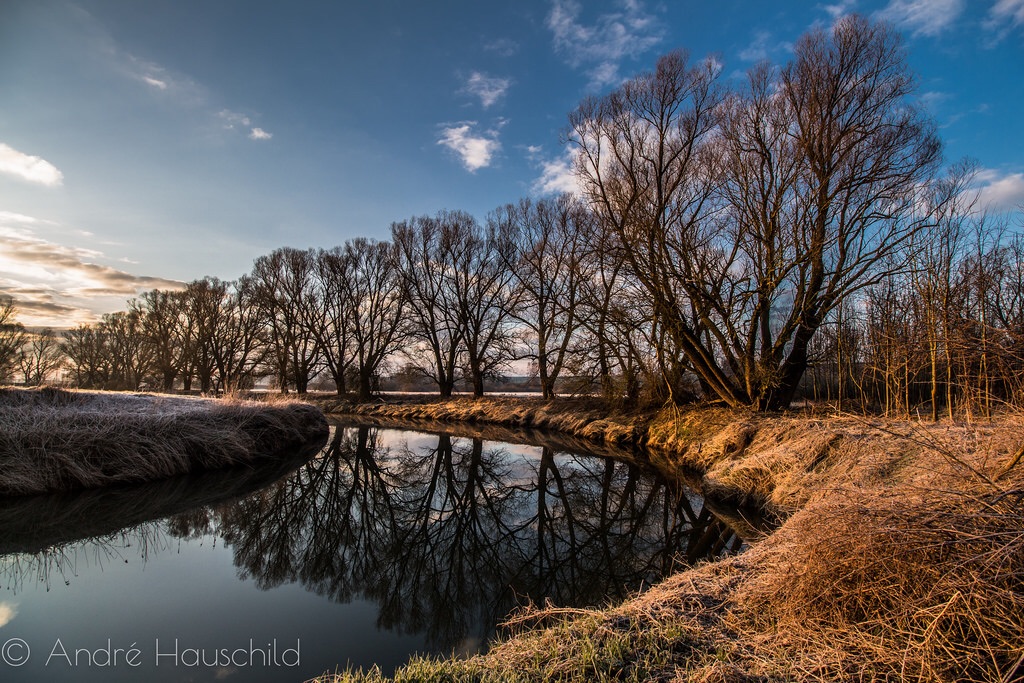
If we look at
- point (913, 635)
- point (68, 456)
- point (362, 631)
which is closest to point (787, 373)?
point (913, 635)

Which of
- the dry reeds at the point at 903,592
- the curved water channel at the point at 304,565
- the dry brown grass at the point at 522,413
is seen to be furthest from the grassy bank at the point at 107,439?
the dry brown grass at the point at 522,413

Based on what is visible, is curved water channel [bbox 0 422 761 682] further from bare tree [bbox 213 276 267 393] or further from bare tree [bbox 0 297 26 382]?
bare tree [bbox 213 276 267 393]

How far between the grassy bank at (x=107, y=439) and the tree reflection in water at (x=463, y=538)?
2306mm

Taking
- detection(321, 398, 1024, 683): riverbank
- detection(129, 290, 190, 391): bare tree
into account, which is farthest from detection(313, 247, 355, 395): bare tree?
detection(321, 398, 1024, 683): riverbank

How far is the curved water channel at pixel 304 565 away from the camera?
3.48 meters

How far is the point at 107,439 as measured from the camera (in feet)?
28.7

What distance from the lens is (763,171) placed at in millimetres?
12352

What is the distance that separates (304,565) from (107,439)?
21.0 ft

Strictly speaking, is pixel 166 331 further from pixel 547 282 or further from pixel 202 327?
Answer: pixel 547 282

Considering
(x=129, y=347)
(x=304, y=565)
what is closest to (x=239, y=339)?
(x=129, y=347)

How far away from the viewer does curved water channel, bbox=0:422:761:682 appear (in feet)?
11.4

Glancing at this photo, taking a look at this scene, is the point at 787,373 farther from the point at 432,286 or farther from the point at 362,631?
the point at 432,286

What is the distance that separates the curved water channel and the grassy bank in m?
0.45

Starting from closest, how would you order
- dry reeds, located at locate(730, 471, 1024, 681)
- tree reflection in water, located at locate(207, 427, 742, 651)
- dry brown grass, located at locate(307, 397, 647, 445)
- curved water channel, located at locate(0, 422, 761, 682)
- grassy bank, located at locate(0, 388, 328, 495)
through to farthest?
dry reeds, located at locate(730, 471, 1024, 681), curved water channel, located at locate(0, 422, 761, 682), tree reflection in water, located at locate(207, 427, 742, 651), grassy bank, located at locate(0, 388, 328, 495), dry brown grass, located at locate(307, 397, 647, 445)
